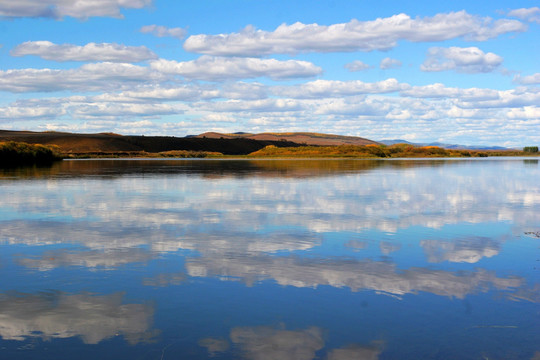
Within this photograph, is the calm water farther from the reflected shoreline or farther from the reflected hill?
the reflected hill

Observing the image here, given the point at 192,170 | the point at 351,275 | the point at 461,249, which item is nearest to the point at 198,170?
the point at 192,170

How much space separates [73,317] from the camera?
11.1m

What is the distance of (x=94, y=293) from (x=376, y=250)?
9440mm

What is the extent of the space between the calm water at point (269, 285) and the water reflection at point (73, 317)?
1.6 inches

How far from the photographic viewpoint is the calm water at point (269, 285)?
9.84m

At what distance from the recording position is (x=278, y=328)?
1057 centimetres

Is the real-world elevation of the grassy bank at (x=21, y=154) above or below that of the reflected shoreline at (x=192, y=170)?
above

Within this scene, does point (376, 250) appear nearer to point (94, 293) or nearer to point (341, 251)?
point (341, 251)

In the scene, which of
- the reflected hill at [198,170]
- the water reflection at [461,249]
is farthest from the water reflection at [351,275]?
the reflected hill at [198,170]

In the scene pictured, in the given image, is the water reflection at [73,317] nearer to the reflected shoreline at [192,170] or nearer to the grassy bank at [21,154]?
the reflected shoreline at [192,170]

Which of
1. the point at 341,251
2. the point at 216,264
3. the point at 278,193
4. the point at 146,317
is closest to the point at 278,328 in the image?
the point at 146,317

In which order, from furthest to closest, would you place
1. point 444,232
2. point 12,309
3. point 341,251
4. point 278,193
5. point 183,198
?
point 278,193 → point 183,198 → point 444,232 → point 341,251 → point 12,309

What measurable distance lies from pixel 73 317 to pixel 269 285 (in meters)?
4.70

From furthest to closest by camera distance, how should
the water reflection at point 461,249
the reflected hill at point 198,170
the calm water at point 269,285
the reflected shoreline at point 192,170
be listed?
the reflected hill at point 198,170
the reflected shoreline at point 192,170
the water reflection at point 461,249
the calm water at point 269,285
